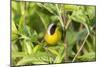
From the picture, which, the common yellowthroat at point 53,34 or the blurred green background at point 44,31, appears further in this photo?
the common yellowthroat at point 53,34

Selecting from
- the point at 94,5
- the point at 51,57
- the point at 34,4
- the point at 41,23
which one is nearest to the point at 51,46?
the point at 51,57

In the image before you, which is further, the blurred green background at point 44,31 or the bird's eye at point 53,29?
the bird's eye at point 53,29

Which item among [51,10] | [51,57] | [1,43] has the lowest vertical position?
[51,57]

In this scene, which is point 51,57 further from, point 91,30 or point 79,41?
point 91,30

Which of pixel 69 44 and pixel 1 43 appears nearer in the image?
pixel 1 43

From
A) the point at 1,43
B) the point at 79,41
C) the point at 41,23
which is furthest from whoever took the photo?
the point at 79,41
